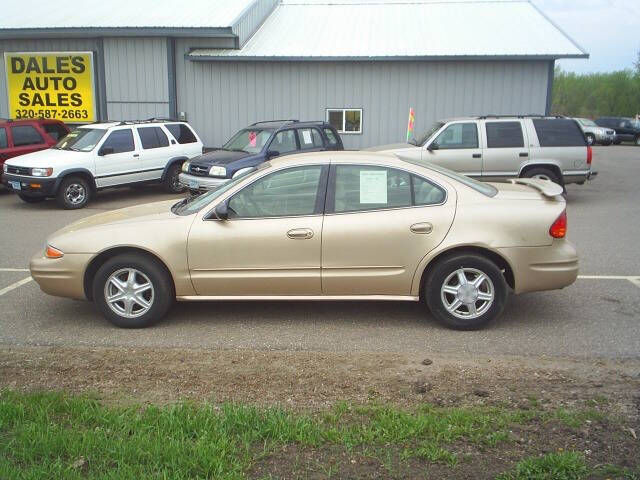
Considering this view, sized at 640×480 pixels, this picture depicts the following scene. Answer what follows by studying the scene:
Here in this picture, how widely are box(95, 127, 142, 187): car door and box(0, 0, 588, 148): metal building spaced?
4.36 m

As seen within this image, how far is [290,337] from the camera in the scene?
571 centimetres

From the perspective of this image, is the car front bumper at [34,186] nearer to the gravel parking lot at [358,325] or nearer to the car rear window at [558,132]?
the gravel parking lot at [358,325]

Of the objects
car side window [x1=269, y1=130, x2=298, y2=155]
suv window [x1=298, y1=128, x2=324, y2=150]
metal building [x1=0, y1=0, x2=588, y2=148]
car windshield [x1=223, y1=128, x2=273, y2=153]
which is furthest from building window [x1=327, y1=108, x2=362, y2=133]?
car side window [x1=269, y1=130, x2=298, y2=155]

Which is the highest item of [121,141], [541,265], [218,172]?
[121,141]

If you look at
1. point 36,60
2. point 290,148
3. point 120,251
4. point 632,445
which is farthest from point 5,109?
point 632,445

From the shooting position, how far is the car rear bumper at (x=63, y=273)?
5918mm

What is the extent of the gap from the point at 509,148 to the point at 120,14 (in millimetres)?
12174

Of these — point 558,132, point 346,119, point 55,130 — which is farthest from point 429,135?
point 55,130

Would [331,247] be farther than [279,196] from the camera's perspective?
No

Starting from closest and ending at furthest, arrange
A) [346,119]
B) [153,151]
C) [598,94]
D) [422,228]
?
[422,228] → [153,151] → [346,119] → [598,94]

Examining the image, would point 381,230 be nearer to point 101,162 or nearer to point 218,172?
point 218,172

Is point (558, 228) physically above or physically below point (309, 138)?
below

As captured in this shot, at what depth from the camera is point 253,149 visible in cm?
1340

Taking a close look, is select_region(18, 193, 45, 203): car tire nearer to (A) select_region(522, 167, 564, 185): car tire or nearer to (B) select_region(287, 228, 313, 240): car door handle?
(B) select_region(287, 228, 313, 240): car door handle
